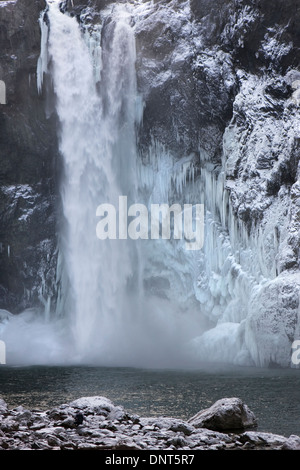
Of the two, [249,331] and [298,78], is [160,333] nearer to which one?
[249,331]

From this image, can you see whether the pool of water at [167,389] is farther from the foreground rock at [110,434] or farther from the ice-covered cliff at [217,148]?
the ice-covered cliff at [217,148]

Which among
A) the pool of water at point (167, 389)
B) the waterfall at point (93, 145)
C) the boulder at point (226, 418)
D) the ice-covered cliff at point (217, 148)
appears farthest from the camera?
the waterfall at point (93, 145)

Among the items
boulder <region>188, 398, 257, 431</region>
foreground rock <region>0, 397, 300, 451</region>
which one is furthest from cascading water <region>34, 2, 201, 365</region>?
foreground rock <region>0, 397, 300, 451</region>

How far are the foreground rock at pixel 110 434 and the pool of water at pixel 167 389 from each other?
1.66 metres

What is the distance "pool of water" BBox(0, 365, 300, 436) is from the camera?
49.1 ft

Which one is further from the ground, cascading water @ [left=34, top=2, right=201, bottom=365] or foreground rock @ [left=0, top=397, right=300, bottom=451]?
cascading water @ [left=34, top=2, right=201, bottom=365]

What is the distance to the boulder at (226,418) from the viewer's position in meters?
12.5

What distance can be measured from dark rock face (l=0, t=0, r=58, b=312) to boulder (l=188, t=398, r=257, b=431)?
24.7 m

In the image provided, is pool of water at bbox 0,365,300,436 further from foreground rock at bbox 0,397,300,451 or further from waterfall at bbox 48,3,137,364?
waterfall at bbox 48,3,137,364

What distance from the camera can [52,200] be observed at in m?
37.1

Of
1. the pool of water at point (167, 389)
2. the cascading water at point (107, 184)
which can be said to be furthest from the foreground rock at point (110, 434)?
the cascading water at point (107, 184)

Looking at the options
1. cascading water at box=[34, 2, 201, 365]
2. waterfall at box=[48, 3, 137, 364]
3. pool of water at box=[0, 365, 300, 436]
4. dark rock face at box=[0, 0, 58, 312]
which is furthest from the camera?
dark rock face at box=[0, 0, 58, 312]

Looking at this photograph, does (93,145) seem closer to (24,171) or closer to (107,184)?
(107,184)

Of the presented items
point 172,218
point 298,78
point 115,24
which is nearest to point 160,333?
point 172,218
